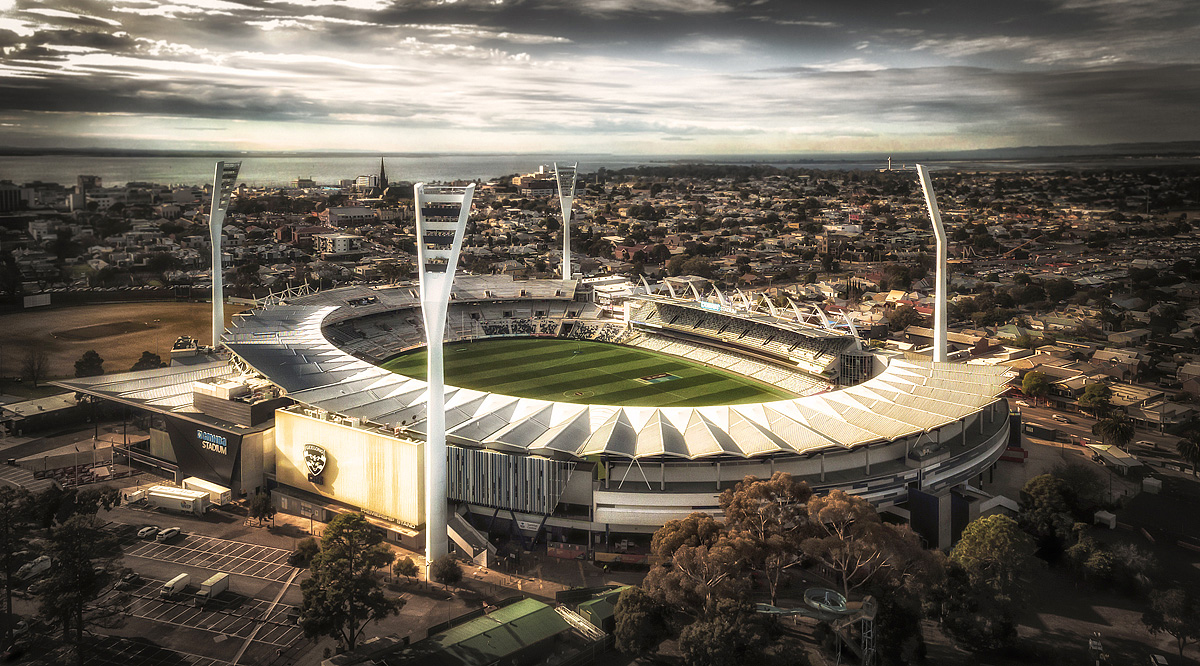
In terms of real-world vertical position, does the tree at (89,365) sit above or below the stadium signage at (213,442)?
above

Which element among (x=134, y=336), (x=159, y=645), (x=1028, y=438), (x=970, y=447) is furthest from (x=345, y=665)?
(x=134, y=336)

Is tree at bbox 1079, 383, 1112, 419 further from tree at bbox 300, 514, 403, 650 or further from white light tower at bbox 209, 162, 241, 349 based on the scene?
white light tower at bbox 209, 162, 241, 349

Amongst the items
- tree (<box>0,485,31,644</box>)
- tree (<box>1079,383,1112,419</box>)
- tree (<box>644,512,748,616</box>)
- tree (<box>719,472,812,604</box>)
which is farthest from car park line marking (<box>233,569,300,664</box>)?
tree (<box>1079,383,1112,419</box>)

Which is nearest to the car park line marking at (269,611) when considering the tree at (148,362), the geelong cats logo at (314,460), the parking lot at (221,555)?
the parking lot at (221,555)

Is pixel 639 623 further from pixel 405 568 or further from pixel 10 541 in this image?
pixel 10 541

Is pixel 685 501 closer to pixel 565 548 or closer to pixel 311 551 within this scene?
pixel 565 548

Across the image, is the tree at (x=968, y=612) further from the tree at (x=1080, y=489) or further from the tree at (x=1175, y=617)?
the tree at (x=1080, y=489)
